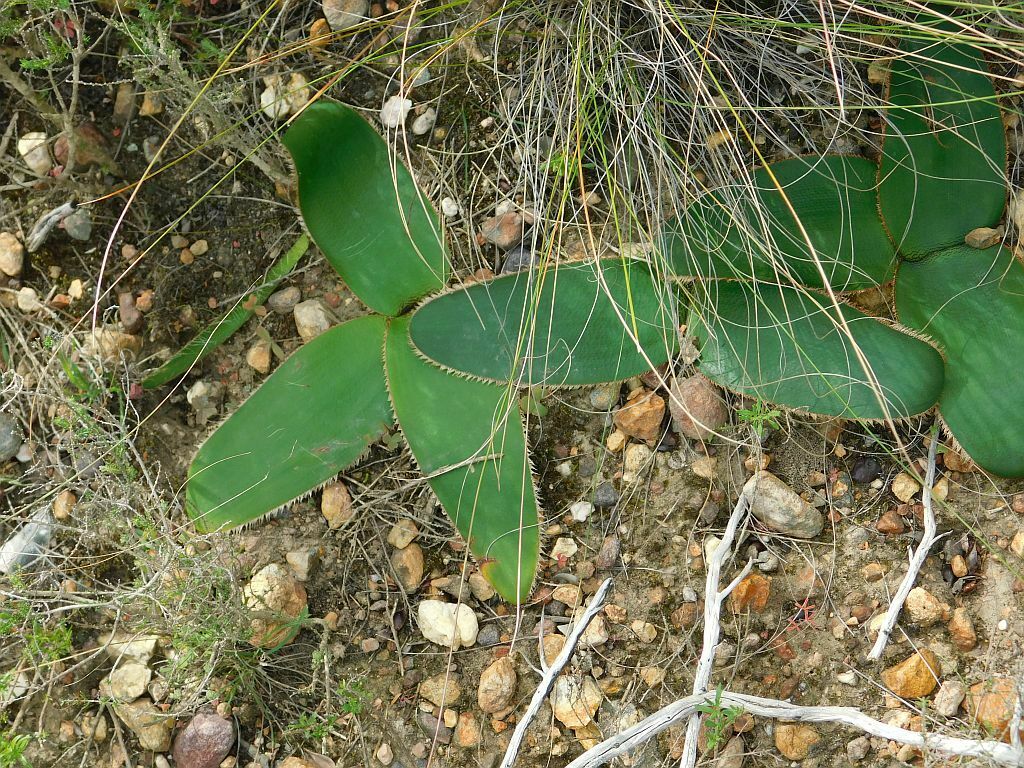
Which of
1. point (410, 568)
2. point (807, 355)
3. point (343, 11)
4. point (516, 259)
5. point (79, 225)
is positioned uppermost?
point (343, 11)

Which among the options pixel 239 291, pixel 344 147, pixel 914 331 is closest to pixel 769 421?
pixel 914 331

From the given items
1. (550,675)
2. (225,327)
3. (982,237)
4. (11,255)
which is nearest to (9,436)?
(11,255)

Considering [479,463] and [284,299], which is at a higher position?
[284,299]

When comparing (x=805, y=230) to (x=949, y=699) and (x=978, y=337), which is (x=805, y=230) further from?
(x=949, y=699)

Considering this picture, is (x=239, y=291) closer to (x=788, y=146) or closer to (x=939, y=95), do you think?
(x=788, y=146)

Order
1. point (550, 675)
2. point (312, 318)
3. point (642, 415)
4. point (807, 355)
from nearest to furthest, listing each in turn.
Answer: point (550, 675) → point (807, 355) → point (642, 415) → point (312, 318)

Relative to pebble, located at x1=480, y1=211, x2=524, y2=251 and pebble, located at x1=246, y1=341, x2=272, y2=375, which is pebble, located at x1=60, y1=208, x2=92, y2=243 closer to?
pebble, located at x1=246, y1=341, x2=272, y2=375

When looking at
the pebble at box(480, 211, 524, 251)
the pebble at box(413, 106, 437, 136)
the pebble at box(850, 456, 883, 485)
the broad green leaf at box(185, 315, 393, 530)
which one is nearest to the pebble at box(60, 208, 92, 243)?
the broad green leaf at box(185, 315, 393, 530)
